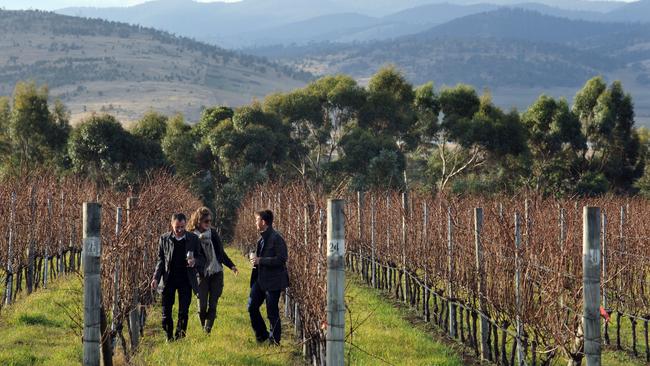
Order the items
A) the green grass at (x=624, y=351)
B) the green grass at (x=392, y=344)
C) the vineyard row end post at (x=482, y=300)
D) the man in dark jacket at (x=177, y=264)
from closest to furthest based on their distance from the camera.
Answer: the green grass at (x=392, y=344)
the man in dark jacket at (x=177, y=264)
the vineyard row end post at (x=482, y=300)
the green grass at (x=624, y=351)

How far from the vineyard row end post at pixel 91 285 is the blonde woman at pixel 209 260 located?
3.47 meters

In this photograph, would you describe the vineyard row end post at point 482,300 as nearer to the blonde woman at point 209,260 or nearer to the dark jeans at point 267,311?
the dark jeans at point 267,311

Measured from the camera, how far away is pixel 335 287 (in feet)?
18.8

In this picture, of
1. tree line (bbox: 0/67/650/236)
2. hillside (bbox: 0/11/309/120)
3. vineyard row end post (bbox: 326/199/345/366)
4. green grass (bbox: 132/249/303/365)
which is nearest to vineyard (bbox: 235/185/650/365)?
green grass (bbox: 132/249/303/365)

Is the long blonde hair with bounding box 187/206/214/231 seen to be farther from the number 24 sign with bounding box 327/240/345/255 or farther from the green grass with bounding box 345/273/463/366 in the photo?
the number 24 sign with bounding box 327/240/345/255

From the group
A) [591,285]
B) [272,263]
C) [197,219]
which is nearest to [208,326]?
[197,219]

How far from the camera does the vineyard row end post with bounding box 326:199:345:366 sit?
569cm

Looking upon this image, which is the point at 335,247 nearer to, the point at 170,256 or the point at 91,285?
the point at 91,285

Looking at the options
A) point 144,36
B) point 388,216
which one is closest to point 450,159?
point 388,216

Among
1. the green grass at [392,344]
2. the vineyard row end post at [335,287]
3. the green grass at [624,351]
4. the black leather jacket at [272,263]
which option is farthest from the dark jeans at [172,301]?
the green grass at [624,351]

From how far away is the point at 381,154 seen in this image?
117 feet

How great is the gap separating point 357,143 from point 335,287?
30999mm

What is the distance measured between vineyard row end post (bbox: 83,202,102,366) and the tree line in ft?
92.1

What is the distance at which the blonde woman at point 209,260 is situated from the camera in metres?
9.48
